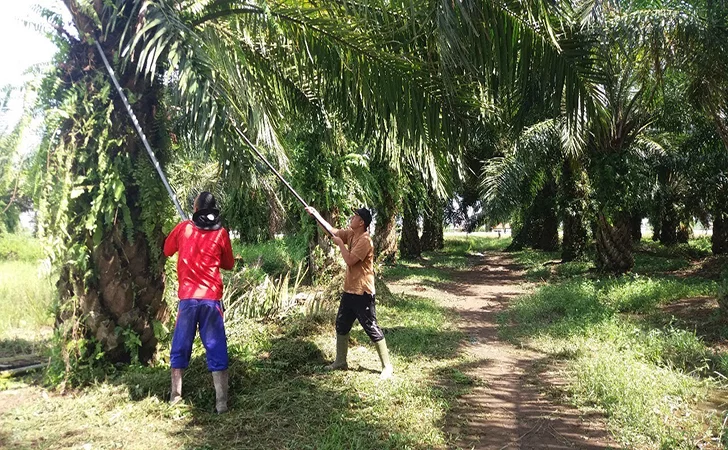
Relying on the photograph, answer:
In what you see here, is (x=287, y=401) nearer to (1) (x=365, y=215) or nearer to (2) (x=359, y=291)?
(2) (x=359, y=291)

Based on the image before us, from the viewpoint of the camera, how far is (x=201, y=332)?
4.07 meters

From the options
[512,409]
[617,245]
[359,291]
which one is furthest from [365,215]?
[617,245]

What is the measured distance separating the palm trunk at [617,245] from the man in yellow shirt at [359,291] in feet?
29.4

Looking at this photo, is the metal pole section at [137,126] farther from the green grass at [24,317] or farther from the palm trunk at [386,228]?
the palm trunk at [386,228]

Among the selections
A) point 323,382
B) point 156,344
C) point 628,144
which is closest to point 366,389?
point 323,382

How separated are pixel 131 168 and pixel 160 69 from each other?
3.19 feet

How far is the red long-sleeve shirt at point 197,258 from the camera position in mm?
4090

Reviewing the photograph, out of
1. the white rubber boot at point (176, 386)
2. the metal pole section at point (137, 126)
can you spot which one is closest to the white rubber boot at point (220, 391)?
the white rubber boot at point (176, 386)

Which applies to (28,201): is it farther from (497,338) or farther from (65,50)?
(497,338)

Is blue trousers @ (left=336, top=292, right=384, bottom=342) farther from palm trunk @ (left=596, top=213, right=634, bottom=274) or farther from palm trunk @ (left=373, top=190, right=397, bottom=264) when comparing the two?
palm trunk @ (left=596, top=213, right=634, bottom=274)

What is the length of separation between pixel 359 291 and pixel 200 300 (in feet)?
5.10

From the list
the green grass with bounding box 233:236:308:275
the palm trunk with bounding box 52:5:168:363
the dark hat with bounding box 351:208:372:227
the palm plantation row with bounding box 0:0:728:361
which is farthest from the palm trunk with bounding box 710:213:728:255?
the palm trunk with bounding box 52:5:168:363

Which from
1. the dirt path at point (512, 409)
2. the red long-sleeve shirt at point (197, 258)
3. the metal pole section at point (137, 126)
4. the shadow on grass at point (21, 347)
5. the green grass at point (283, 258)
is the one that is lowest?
the dirt path at point (512, 409)

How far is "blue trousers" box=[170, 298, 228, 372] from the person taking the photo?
4027 millimetres
